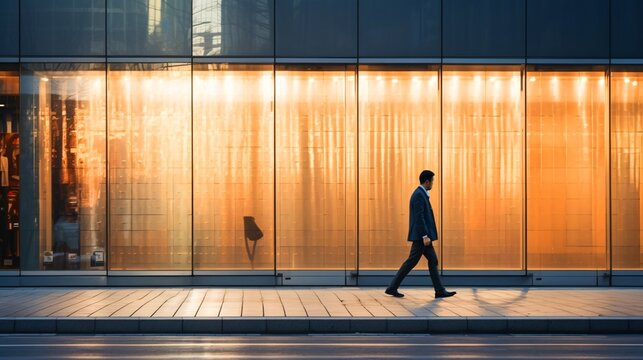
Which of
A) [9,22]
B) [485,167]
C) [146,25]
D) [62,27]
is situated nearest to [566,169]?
[485,167]

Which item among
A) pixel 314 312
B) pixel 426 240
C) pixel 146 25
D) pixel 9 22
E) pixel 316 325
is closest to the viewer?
pixel 316 325

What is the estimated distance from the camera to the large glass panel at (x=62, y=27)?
1560cm

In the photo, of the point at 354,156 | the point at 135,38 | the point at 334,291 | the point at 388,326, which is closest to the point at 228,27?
the point at 135,38

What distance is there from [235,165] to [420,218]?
4.05 metres

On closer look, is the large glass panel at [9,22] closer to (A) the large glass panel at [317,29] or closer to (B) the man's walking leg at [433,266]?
(A) the large glass panel at [317,29]

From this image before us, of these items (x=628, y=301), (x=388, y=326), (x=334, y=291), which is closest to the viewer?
(x=388, y=326)

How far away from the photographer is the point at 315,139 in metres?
16.0

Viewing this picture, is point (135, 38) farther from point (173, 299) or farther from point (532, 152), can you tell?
point (532, 152)

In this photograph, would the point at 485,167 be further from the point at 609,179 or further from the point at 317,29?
the point at 317,29

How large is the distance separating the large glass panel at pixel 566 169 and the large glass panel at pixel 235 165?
16.3 feet

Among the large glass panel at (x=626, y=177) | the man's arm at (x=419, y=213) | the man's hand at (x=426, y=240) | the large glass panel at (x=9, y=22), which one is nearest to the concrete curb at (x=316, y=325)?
the man's hand at (x=426, y=240)

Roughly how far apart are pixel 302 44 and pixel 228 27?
140 cm

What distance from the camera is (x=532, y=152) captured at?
1614 cm

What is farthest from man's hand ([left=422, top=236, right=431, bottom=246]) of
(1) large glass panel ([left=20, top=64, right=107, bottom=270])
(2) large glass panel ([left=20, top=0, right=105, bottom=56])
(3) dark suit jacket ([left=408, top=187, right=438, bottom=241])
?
(2) large glass panel ([left=20, top=0, right=105, bottom=56])
